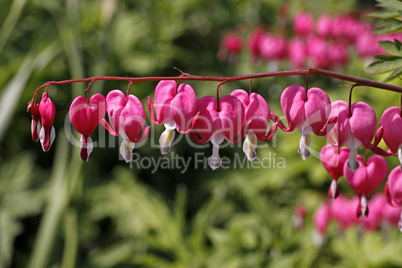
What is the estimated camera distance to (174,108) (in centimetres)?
75

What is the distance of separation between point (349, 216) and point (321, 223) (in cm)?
11

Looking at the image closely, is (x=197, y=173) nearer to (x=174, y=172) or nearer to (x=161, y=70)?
(x=174, y=172)

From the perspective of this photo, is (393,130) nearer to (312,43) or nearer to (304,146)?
(304,146)

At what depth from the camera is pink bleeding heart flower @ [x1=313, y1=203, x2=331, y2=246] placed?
1.76m

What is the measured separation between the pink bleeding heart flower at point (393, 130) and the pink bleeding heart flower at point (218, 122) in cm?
22

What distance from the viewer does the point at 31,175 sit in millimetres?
2627

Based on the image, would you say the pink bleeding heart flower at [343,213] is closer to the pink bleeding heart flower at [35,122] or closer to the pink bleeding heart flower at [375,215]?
Answer: the pink bleeding heart flower at [375,215]

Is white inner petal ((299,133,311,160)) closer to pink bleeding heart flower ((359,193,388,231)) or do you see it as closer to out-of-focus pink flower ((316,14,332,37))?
pink bleeding heart flower ((359,193,388,231))

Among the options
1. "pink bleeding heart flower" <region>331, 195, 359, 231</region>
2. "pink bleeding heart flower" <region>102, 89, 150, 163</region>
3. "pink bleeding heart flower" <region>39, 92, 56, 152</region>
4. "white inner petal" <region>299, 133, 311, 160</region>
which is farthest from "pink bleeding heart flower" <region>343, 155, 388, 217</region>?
"pink bleeding heart flower" <region>331, 195, 359, 231</region>

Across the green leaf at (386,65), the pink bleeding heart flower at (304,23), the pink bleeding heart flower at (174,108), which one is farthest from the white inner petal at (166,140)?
the pink bleeding heart flower at (304,23)

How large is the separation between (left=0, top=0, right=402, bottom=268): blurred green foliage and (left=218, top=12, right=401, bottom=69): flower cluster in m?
0.18

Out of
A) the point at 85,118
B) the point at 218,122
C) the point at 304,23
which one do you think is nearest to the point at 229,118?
the point at 218,122

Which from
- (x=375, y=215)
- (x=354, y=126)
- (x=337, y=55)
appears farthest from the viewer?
(x=337, y=55)

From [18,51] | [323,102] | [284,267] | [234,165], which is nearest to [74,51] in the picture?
[284,267]
